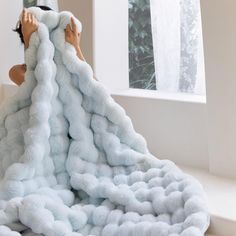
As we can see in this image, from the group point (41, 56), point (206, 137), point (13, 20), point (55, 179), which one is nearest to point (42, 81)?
point (41, 56)

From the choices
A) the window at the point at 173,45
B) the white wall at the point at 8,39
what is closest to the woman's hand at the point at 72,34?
the window at the point at 173,45

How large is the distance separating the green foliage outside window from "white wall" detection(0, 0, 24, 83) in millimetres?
589

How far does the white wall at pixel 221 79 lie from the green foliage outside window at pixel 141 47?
0.51 metres

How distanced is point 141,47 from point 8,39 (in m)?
0.65

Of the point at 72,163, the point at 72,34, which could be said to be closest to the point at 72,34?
the point at 72,34

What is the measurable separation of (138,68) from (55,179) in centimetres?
79

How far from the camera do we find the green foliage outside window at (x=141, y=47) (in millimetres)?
1883

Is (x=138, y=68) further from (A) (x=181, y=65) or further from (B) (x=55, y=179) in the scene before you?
(B) (x=55, y=179)

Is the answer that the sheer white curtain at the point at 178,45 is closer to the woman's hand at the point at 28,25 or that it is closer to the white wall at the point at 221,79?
the white wall at the point at 221,79

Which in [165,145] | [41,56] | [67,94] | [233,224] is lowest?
[233,224]

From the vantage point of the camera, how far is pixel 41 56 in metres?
1.27

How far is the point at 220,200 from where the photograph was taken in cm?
123

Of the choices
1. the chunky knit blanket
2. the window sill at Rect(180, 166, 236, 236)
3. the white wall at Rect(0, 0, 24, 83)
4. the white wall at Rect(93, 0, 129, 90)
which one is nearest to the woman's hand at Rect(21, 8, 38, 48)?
the chunky knit blanket

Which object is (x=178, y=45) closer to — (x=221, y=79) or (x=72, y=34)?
(x=221, y=79)
